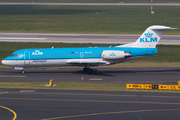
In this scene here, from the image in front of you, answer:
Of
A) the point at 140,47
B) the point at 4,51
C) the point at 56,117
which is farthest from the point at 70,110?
the point at 4,51

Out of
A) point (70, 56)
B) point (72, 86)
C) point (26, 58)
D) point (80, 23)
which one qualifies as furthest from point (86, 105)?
point (80, 23)

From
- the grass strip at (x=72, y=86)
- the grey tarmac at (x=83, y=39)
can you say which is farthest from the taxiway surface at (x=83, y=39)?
the grass strip at (x=72, y=86)

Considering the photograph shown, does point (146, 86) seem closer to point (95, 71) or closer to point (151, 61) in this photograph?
point (95, 71)

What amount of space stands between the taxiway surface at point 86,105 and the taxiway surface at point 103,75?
26.8 feet

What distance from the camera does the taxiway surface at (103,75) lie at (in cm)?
Answer: 3863

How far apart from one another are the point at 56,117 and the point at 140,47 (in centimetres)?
2462

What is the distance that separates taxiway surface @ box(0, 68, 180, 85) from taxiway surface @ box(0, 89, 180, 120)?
26.8 ft

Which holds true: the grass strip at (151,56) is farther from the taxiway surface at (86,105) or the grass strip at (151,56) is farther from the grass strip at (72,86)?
the taxiway surface at (86,105)

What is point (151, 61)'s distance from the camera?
175 feet

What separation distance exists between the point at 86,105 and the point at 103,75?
56.2ft

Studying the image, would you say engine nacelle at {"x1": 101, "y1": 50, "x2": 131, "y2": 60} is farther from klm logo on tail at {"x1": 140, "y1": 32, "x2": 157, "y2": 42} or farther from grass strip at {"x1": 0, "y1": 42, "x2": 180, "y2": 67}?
grass strip at {"x1": 0, "y1": 42, "x2": 180, "y2": 67}

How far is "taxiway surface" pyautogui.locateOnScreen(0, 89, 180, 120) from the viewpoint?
887 inches

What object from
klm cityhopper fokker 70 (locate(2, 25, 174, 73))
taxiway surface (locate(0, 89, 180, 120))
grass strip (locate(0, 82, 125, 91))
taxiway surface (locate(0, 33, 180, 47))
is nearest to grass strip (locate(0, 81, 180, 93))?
grass strip (locate(0, 82, 125, 91))

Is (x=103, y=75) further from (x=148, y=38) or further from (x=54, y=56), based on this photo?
(x=148, y=38)
